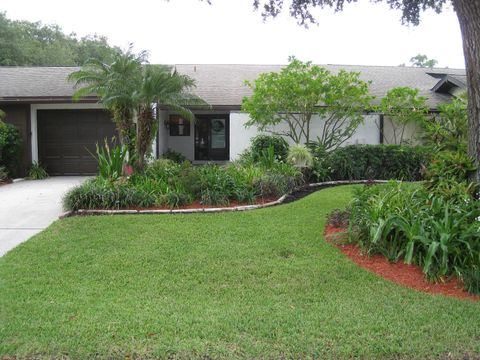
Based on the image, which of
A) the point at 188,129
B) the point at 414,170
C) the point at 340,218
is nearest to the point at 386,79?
the point at 414,170

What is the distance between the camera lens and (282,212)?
8891 millimetres

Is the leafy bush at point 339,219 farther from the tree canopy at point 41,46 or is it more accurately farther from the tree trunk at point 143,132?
the tree canopy at point 41,46

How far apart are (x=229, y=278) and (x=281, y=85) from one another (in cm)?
899

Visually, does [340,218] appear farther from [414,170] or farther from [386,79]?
[386,79]

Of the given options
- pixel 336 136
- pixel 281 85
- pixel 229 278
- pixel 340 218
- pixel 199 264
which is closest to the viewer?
pixel 229 278

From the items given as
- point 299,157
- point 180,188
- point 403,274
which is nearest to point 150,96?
point 180,188

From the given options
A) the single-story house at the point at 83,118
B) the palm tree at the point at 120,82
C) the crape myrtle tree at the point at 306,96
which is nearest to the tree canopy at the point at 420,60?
the single-story house at the point at 83,118

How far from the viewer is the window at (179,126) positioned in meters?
19.2

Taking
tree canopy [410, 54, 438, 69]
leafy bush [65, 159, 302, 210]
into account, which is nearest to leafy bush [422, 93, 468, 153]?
leafy bush [65, 159, 302, 210]

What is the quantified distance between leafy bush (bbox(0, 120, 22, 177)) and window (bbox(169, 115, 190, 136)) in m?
6.22

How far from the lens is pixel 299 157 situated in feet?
42.2

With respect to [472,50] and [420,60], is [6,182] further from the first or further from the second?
[420,60]

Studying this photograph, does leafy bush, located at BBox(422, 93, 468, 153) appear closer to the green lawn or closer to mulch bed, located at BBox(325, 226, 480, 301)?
mulch bed, located at BBox(325, 226, 480, 301)

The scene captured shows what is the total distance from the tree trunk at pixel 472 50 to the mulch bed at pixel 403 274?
6.35 ft
